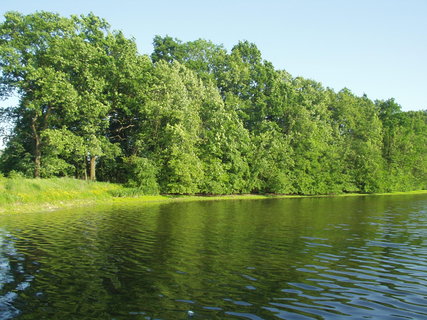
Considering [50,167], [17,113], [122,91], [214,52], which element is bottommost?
[50,167]

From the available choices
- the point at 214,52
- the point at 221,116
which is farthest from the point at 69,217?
the point at 214,52

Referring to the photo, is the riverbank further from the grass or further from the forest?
the forest

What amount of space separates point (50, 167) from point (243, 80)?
52.7 metres

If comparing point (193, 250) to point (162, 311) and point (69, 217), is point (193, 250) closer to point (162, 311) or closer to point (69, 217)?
point (162, 311)

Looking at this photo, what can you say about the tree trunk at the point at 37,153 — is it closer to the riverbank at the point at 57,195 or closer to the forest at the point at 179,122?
the forest at the point at 179,122

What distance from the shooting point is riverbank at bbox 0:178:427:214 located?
3419cm

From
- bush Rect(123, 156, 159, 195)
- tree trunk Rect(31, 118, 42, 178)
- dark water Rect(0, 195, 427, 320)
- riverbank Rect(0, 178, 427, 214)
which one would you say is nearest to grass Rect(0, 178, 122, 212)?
riverbank Rect(0, 178, 427, 214)

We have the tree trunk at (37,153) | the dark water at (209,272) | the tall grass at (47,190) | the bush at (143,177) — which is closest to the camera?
the dark water at (209,272)

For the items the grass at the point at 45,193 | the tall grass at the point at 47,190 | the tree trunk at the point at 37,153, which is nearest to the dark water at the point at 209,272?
the grass at the point at 45,193

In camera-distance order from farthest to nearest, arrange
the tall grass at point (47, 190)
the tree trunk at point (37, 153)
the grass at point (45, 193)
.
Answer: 1. the tree trunk at point (37, 153)
2. the tall grass at point (47, 190)
3. the grass at point (45, 193)

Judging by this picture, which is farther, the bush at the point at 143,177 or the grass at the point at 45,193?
the bush at the point at 143,177

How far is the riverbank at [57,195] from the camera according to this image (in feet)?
112

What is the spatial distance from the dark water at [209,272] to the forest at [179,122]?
27525 mm

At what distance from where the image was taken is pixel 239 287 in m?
12.4
